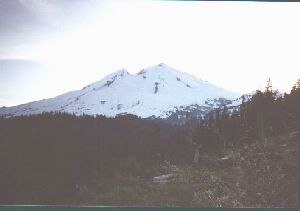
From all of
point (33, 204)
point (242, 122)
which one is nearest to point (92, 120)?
point (33, 204)

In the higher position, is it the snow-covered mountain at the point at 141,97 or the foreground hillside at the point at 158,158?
the snow-covered mountain at the point at 141,97

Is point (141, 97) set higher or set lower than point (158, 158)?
higher

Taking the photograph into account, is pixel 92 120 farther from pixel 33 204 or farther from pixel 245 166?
pixel 245 166

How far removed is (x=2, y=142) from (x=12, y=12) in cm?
230

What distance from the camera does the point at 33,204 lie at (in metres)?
6.96

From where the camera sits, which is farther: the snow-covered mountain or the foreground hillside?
the snow-covered mountain

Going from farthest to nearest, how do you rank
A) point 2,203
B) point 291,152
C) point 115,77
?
point 115,77, point 291,152, point 2,203

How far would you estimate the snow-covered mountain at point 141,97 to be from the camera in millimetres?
7582

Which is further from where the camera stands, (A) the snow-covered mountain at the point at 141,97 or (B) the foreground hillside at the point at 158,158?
(A) the snow-covered mountain at the point at 141,97

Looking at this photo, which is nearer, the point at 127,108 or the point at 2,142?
the point at 2,142

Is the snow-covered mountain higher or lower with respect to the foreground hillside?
higher

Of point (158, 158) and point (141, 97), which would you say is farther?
point (141, 97)

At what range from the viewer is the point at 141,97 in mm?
8109

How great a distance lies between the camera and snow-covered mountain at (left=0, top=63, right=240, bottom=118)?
24.9 ft
